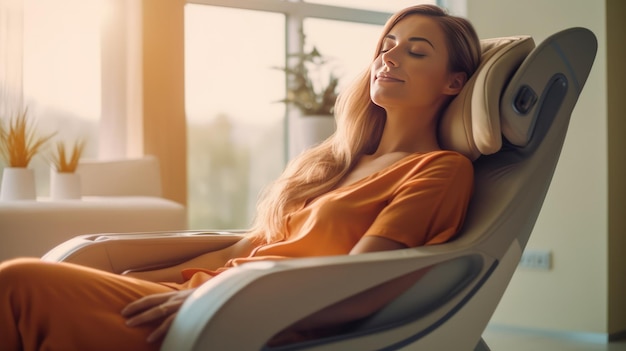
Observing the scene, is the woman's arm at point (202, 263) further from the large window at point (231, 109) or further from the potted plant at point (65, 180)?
the large window at point (231, 109)

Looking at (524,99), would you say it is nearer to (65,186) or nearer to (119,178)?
(65,186)

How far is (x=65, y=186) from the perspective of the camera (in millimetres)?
3361

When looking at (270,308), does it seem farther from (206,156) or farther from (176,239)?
(206,156)

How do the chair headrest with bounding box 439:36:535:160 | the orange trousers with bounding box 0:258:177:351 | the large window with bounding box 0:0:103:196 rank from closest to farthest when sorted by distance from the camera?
the orange trousers with bounding box 0:258:177:351 < the chair headrest with bounding box 439:36:535:160 < the large window with bounding box 0:0:103:196

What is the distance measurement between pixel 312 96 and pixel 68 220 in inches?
65.3

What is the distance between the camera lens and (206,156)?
445cm

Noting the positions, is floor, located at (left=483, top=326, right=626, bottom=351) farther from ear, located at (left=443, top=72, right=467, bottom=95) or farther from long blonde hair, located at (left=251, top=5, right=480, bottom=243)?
ear, located at (left=443, top=72, right=467, bottom=95)

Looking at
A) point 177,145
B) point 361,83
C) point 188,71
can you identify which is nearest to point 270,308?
point 361,83

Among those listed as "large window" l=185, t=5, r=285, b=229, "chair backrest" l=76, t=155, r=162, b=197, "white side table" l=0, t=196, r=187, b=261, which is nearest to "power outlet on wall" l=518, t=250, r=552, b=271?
"large window" l=185, t=5, r=285, b=229

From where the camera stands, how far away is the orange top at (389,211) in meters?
1.48

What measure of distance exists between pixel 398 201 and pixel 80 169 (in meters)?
2.47

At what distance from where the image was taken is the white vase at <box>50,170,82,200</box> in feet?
11.0

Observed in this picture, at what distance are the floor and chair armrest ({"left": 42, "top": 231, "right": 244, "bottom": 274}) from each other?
1.82 m

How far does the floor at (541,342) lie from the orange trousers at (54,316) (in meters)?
2.39
